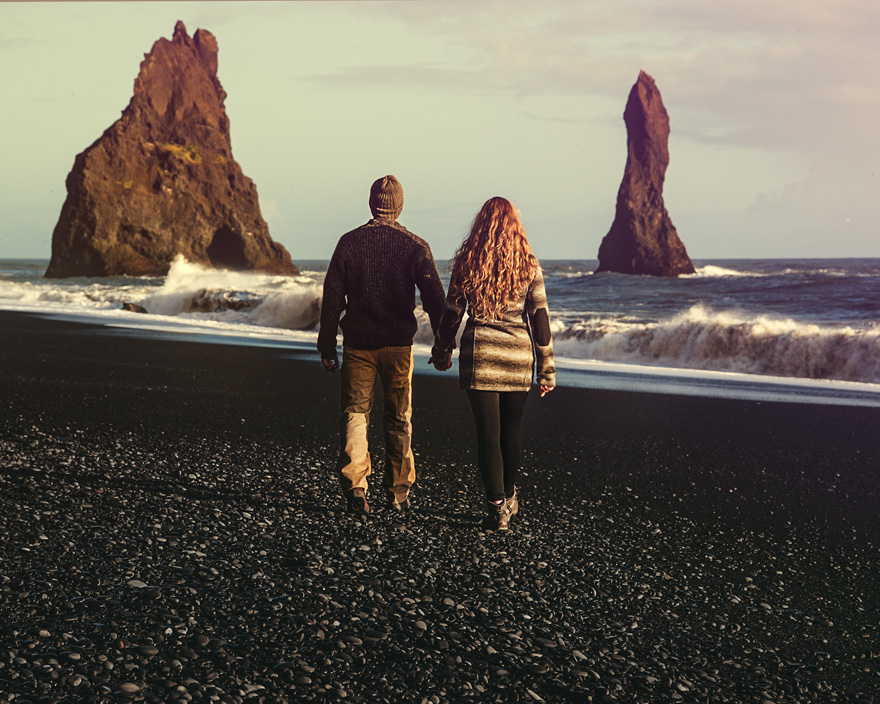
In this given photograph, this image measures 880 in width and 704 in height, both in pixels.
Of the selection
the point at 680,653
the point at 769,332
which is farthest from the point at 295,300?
the point at 680,653

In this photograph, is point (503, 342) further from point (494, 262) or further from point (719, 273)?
point (719, 273)

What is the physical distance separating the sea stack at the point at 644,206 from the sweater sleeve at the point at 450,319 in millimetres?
97120

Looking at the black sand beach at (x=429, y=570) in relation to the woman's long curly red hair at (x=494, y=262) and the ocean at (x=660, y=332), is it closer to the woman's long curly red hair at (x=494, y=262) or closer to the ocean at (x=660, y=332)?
the woman's long curly red hair at (x=494, y=262)

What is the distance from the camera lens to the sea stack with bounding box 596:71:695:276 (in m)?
100

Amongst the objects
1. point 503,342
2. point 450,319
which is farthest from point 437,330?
point 503,342

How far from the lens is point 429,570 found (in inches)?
154

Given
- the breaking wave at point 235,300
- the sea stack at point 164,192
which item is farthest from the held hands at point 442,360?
the sea stack at point 164,192

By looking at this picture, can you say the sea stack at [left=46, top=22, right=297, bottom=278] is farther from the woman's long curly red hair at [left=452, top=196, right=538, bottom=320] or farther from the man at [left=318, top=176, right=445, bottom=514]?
the woman's long curly red hair at [left=452, top=196, right=538, bottom=320]

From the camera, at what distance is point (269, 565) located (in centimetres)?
389

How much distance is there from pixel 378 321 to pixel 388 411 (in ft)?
1.99

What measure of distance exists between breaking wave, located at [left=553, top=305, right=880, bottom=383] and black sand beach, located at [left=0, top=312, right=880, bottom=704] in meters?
9.35

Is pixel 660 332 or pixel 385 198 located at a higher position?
pixel 385 198

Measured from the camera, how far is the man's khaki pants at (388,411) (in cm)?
493

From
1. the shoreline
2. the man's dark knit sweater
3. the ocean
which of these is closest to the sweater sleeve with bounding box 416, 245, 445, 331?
the man's dark knit sweater
